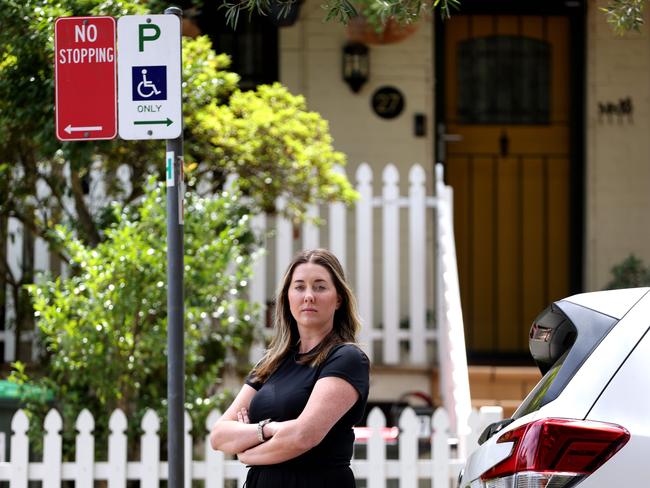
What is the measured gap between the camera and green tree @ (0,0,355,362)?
696 cm

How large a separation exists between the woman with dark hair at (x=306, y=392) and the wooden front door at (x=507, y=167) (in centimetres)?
668

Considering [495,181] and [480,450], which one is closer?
[480,450]

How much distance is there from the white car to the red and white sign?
2.15 metres

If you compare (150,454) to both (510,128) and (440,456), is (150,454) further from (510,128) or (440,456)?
(510,128)

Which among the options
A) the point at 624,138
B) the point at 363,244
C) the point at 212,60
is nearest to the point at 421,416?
the point at 363,244

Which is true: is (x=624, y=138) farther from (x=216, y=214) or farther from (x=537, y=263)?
(x=216, y=214)

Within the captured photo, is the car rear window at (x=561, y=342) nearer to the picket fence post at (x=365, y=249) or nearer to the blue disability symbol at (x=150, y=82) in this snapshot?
the blue disability symbol at (x=150, y=82)

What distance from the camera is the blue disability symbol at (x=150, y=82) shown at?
15.1 ft

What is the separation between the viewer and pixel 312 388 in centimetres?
392

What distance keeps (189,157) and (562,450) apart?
16.1 feet

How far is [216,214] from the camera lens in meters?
7.17

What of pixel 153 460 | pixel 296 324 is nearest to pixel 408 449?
pixel 153 460

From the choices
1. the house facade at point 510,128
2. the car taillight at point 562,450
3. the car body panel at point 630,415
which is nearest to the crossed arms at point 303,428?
the car taillight at point 562,450

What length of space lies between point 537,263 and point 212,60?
4155 mm
